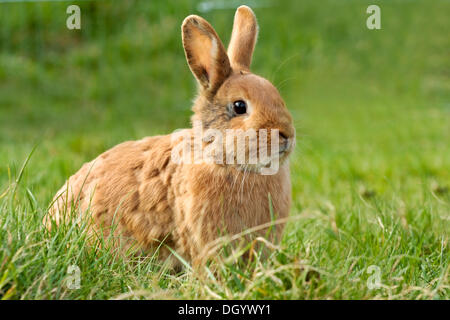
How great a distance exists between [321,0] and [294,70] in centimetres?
158

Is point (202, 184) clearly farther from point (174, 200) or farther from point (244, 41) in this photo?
point (244, 41)

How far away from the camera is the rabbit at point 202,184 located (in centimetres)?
290

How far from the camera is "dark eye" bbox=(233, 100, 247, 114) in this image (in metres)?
2.96

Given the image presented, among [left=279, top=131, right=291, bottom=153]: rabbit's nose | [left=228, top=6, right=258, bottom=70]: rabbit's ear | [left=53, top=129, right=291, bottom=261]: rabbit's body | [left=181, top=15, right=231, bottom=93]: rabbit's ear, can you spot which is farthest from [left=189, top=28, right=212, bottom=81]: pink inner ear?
[left=279, top=131, right=291, bottom=153]: rabbit's nose

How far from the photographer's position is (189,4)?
8.54 meters

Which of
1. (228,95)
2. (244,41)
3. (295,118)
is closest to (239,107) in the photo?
(228,95)

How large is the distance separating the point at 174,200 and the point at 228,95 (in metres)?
0.57

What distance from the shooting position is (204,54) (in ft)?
10.1

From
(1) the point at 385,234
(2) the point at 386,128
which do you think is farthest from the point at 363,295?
(2) the point at 386,128

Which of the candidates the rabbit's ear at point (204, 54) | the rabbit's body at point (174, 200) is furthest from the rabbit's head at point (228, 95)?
the rabbit's body at point (174, 200)

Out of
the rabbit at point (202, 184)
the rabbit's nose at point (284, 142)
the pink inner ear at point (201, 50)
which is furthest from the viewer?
the pink inner ear at point (201, 50)

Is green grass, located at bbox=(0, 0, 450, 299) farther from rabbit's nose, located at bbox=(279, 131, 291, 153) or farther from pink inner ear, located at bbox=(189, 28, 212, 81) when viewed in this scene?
pink inner ear, located at bbox=(189, 28, 212, 81)

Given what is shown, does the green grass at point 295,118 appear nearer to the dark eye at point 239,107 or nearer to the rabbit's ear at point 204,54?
the dark eye at point 239,107
